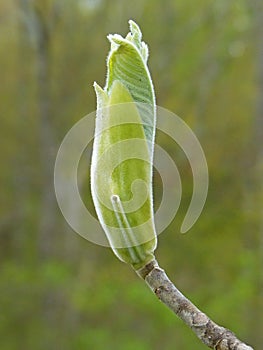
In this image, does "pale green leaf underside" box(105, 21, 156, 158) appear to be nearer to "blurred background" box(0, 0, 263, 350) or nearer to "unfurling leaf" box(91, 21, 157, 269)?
"unfurling leaf" box(91, 21, 157, 269)

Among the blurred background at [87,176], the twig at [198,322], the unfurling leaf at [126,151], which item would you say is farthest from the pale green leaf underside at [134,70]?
the blurred background at [87,176]

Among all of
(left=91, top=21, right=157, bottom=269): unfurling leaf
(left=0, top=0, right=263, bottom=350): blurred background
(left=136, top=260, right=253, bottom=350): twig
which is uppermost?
(left=91, top=21, right=157, bottom=269): unfurling leaf

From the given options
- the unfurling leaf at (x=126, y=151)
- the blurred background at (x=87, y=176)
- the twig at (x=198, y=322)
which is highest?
the unfurling leaf at (x=126, y=151)

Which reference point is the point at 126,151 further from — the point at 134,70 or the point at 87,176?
the point at 87,176

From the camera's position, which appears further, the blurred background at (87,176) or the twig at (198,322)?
the blurred background at (87,176)

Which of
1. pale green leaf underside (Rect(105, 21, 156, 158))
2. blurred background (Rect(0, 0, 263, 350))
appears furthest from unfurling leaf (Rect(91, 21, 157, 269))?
blurred background (Rect(0, 0, 263, 350))

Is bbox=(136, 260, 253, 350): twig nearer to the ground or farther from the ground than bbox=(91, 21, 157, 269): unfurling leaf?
nearer to the ground

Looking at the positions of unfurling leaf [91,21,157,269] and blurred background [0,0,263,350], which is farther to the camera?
blurred background [0,0,263,350]

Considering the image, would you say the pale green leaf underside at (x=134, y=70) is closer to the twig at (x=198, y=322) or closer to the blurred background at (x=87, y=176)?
the twig at (x=198, y=322)

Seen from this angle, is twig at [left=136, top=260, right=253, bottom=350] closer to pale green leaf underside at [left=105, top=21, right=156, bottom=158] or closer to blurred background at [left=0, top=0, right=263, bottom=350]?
pale green leaf underside at [left=105, top=21, right=156, bottom=158]
